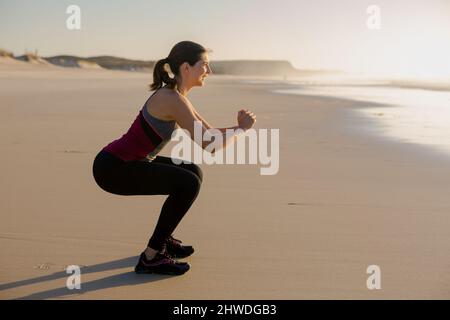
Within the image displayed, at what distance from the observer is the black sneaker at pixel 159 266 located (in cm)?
366

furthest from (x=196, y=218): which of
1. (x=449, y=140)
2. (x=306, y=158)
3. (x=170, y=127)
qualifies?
(x=449, y=140)

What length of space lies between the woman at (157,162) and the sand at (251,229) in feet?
0.84

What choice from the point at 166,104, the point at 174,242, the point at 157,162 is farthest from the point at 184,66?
the point at 174,242

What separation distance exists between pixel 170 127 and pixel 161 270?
881 millimetres

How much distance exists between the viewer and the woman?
358 centimetres

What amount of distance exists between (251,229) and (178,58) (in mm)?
1568

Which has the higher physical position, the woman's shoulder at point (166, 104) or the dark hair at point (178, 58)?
the dark hair at point (178, 58)

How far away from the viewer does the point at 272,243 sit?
13.9 ft

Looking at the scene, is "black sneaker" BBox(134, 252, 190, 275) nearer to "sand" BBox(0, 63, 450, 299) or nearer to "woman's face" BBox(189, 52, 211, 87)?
"sand" BBox(0, 63, 450, 299)

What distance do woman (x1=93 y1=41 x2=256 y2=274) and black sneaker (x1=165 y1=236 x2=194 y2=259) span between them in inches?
9.3

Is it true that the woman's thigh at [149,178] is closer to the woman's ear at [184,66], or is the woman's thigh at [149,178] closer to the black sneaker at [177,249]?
the black sneaker at [177,249]

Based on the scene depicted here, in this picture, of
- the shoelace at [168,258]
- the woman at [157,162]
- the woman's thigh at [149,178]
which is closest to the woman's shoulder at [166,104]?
the woman at [157,162]

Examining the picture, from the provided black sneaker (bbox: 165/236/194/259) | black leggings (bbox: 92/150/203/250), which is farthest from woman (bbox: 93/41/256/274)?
black sneaker (bbox: 165/236/194/259)
